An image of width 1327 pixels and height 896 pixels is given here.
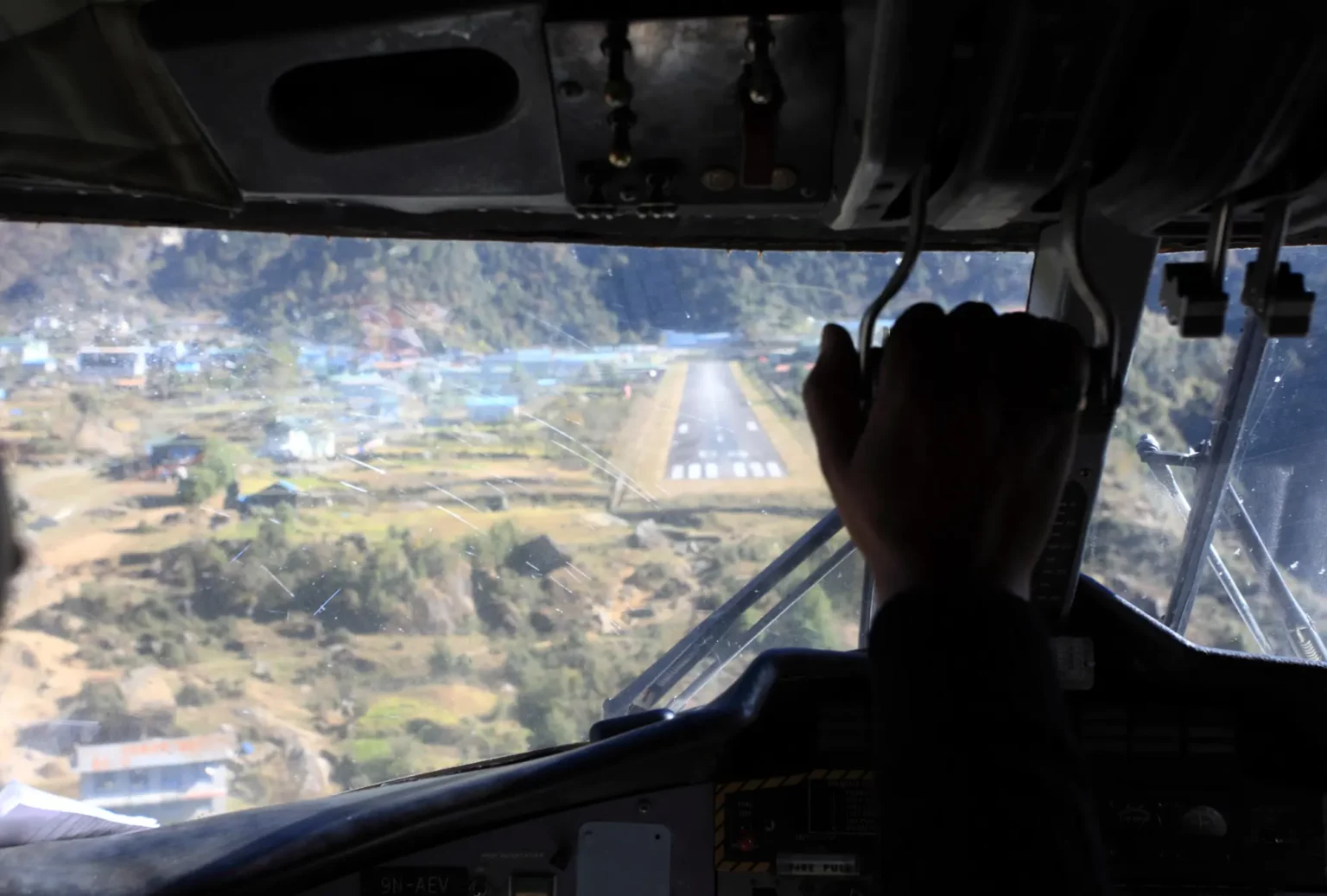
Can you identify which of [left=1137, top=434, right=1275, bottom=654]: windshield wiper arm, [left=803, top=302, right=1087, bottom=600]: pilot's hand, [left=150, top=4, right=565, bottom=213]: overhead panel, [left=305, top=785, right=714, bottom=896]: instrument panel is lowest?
[left=305, top=785, right=714, bottom=896]: instrument panel

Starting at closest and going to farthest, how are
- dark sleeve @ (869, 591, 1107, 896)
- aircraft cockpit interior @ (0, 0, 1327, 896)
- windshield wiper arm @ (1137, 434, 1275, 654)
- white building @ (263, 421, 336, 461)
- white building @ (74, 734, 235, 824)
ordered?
dark sleeve @ (869, 591, 1107, 896), aircraft cockpit interior @ (0, 0, 1327, 896), windshield wiper arm @ (1137, 434, 1275, 654), white building @ (263, 421, 336, 461), white building @ (74, 734, 235, 824)

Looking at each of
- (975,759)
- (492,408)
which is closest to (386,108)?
(492,408)

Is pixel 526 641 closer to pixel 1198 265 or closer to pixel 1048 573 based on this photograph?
pixel 1048 573

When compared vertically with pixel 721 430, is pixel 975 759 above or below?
below

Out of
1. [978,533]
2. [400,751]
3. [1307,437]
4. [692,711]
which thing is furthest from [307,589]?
[1307,437]

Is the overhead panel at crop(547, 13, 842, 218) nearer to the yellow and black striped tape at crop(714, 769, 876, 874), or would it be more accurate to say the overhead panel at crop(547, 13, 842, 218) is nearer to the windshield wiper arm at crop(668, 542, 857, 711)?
the windshield wiper arm at crop(668, 542, 857, 711)

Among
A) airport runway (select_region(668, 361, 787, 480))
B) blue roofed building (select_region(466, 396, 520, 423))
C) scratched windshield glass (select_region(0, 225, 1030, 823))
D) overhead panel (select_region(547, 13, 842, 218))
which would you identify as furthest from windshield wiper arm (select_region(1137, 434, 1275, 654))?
blue roofed building (select_region(466, 396, 520, 423))

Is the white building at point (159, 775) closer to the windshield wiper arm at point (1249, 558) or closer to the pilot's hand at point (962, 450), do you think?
the pilot's hand at point (962, 450)

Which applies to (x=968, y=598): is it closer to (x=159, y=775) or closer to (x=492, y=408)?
(x=492, y=408)
